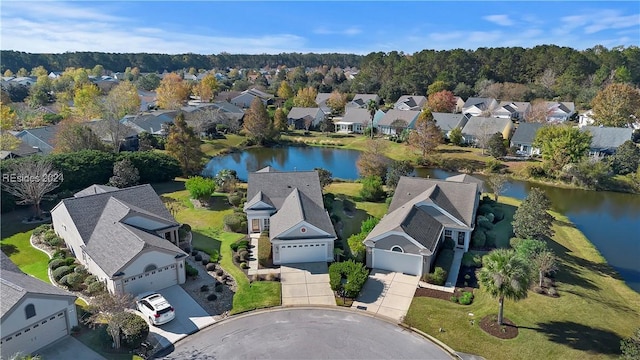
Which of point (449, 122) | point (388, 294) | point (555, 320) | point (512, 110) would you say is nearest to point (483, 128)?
point (449, 122)

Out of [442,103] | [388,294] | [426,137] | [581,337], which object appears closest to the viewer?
[581,337]

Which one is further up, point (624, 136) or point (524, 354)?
point (624, 136)

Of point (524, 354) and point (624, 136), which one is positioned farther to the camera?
point (624, 136)

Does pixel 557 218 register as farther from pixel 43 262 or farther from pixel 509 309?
pixel 43 262

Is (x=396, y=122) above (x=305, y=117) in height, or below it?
above

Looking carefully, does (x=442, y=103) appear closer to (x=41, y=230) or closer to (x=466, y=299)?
(x=466, y=299)

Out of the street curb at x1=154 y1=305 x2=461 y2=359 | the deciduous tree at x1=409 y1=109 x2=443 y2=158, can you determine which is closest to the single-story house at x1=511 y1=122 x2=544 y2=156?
the deciduous tree at x1=409 y1=109 x2=443 y2=158

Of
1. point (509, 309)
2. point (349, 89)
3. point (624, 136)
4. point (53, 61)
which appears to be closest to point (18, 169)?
point (509, 309)
